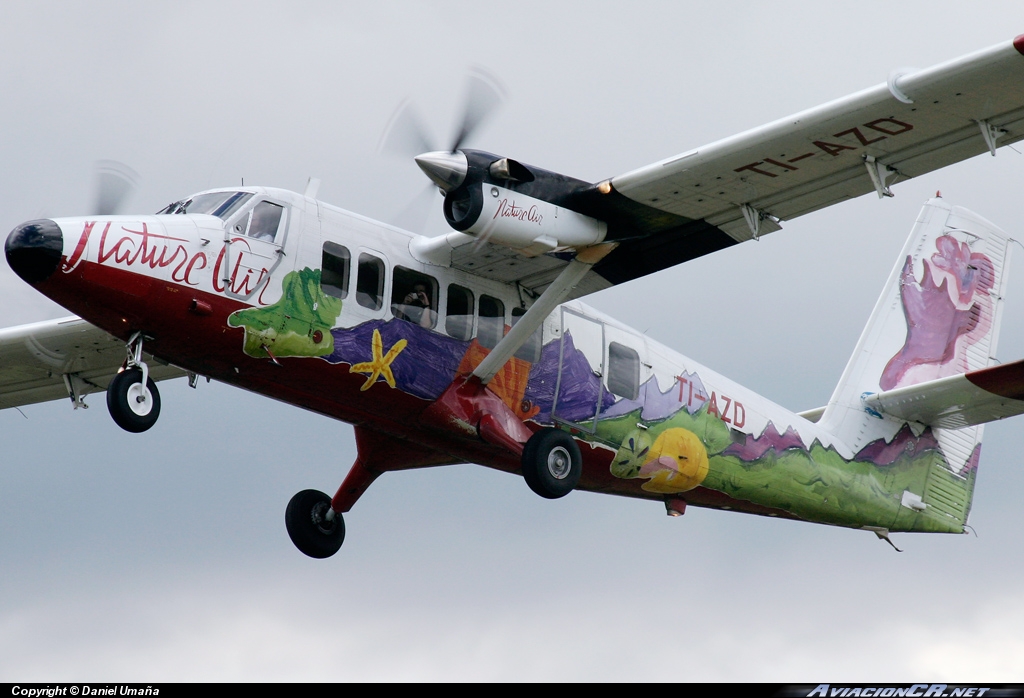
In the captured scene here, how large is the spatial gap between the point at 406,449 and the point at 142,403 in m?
4.24

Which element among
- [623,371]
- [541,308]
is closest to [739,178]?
[541,308]

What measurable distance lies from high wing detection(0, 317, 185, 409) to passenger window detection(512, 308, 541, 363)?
16.1 feet

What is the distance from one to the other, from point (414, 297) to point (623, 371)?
299 centimetres

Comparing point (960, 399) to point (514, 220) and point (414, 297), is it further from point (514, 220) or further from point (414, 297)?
point (414, 297)

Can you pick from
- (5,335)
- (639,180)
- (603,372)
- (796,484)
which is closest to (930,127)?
(639,180)

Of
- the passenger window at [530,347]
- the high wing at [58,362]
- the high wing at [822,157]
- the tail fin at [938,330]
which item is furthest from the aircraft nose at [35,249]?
the tail fin at [938,330]

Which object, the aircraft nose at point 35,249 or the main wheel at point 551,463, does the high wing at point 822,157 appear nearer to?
the main wheel at point 551,463

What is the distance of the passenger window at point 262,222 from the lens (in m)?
13.6

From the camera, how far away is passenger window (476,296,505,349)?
15266mm

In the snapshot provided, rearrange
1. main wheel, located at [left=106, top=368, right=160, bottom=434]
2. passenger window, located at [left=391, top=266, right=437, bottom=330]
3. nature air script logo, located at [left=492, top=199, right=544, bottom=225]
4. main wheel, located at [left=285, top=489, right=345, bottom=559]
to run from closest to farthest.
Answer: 1. main wheel, located at [left=106, top=368, right=160, bottom=434]
2. nature air script logo, located at [left=492, top=199, right=544, bottom=225]
3. passenger window, located at [left=391, top=266, right=437, bottom=330]
4. main wheel, located at [left=285, top=489, right=345, bottom=559]

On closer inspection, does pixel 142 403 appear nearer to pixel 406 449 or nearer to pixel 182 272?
pixel 182 272

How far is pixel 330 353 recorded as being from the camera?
13977mm

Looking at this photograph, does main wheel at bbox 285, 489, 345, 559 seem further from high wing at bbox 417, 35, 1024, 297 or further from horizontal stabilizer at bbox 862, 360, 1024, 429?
horizontal stabilizer at bbox 862, 360, 1024, 429

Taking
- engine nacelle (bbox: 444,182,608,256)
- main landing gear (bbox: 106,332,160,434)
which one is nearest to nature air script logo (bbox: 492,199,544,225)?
engine nacelle (bbox: 444,182,608,256)
